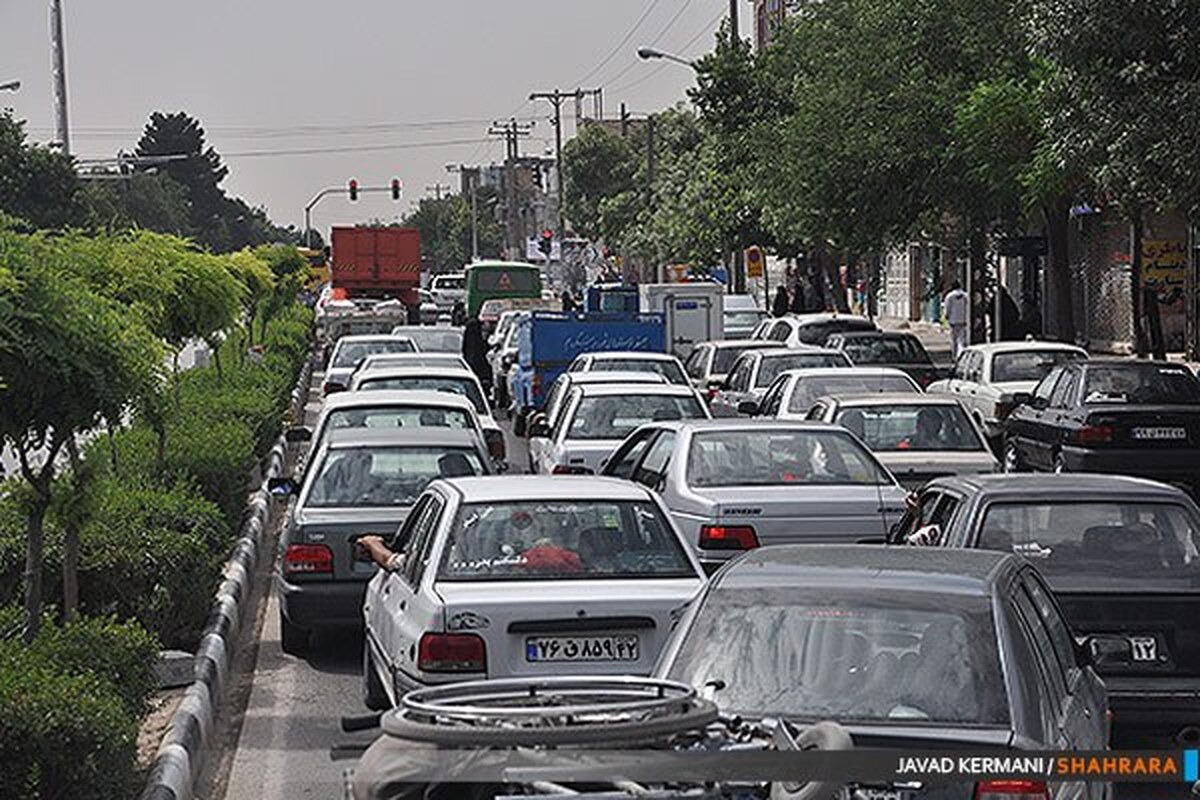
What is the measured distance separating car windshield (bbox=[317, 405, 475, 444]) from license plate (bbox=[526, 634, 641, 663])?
322 inches

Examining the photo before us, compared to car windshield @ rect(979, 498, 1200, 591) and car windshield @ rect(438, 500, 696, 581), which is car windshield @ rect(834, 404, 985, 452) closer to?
car windshield @ rect(979, 498, 1200, 591)

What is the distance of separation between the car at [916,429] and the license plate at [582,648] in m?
8.02

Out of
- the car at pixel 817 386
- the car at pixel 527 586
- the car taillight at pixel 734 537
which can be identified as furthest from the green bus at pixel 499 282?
the car at pixel 527 586

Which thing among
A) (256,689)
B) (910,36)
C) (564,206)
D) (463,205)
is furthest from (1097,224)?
(463,205)

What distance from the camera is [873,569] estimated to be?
7.75m

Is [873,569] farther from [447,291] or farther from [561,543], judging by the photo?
[447,291]

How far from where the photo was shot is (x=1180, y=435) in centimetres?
2159

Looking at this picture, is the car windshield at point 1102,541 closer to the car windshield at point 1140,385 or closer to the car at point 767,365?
the car windshield at point 1140,385

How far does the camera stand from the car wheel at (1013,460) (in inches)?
942

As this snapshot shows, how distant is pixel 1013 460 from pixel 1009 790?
1795cm

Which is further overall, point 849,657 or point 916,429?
point 916,429

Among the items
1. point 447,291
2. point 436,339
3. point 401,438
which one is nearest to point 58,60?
point 436,339

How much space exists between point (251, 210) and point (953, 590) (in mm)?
187952

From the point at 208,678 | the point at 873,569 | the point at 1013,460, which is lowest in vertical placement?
the point at 1013,460
